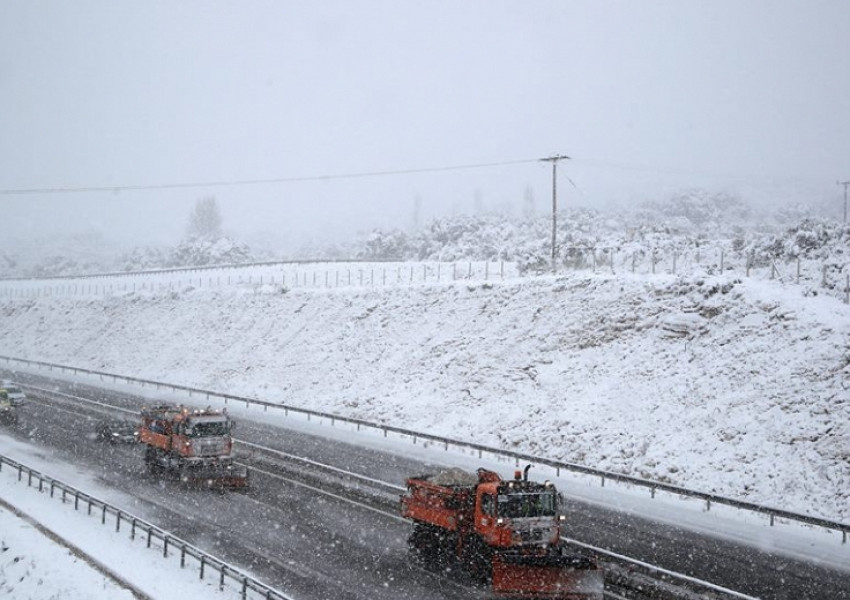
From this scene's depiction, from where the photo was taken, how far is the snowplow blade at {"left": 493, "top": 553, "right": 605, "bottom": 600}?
1341 centimetres

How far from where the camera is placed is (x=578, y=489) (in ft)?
83.0

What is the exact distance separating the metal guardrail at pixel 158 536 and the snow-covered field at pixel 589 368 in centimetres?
1640

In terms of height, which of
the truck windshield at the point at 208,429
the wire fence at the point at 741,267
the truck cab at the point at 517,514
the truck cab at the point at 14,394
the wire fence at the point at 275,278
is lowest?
the truck cab at the point at 14,394

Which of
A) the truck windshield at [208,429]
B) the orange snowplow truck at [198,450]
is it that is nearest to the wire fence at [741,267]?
the truck windshield at [208,429]

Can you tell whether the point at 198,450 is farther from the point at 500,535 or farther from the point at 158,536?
the point at 500,535

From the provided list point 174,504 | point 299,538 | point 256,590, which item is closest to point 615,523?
point 299,538

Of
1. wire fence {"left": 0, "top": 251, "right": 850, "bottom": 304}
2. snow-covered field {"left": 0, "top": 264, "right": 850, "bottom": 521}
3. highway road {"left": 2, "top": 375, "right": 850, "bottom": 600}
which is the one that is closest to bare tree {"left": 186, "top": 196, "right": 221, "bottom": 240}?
wire fence {"left": 0, "top": 251, "right": 850, "bottom": 304}

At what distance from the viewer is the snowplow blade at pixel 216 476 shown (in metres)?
24.0

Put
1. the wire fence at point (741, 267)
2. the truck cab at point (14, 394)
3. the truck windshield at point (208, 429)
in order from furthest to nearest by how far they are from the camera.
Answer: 1. the truck cab at point (14, 394)
2. the wire fence at point (741, 267)
3. the truck windshield at point (208, 429)

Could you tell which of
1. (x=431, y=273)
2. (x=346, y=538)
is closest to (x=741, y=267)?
(x=431, y=273)

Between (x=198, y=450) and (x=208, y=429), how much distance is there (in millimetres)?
852

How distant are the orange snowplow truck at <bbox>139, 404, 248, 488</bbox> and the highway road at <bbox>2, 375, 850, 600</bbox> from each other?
0.60 m

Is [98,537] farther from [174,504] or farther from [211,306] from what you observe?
[211,306]

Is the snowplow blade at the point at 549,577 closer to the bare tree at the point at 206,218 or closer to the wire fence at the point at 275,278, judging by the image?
the wire fence at the point at 275,278
